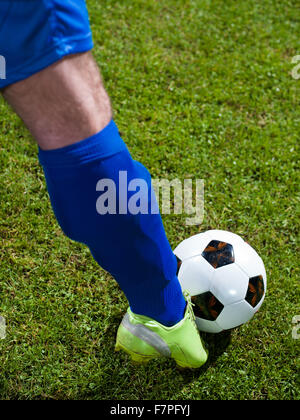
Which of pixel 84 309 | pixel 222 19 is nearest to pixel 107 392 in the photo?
pixel 84 309

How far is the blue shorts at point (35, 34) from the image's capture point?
1.01m

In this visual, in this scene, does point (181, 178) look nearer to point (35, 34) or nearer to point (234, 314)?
point (234, 314)

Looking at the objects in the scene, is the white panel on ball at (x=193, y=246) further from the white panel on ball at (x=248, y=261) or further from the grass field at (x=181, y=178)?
the grass field at (x=181, y=178)

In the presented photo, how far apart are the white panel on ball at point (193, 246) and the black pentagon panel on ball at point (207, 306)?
0.65ft

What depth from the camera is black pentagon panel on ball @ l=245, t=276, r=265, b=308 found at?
78.8 inches

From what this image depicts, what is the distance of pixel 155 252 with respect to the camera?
4.87 feet

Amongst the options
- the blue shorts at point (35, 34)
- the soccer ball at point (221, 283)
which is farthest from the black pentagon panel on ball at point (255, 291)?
the blue shorts at point (35, 34)

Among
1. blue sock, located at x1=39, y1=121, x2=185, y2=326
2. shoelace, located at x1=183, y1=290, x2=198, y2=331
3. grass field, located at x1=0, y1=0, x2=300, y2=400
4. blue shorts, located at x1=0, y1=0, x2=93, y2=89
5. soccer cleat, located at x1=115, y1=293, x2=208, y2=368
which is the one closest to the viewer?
blue shorts, located at x1=0, y1=0, x2=93, y2=89

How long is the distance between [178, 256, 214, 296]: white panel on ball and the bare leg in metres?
1.00

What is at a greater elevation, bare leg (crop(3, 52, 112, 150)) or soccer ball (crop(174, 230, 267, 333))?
bare leg (crop(3, 52, 112, 150))

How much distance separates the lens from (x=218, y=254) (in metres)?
2.05

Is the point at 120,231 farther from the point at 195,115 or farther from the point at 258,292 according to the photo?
the point at 195,115

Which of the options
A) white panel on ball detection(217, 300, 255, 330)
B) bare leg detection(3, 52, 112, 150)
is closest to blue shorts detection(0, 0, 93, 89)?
bare leg detection(3, 52, 112, 150)

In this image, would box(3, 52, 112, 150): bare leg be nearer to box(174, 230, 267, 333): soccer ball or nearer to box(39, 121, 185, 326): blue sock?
box(39, 121, 185, 326): blue sock
